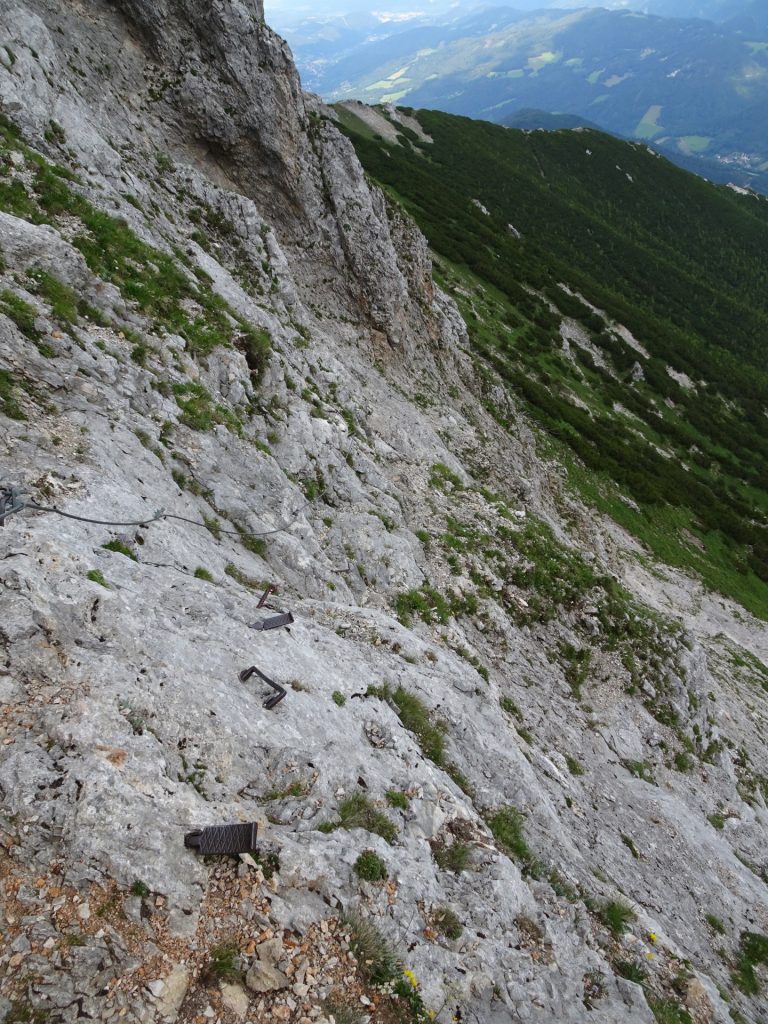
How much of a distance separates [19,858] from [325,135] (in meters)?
36.8

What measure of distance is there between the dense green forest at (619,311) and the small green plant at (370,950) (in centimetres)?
3732

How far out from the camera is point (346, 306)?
32312 millimetres

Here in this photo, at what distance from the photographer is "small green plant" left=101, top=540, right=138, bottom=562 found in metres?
9.75

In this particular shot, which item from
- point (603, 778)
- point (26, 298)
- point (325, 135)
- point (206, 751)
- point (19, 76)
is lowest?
point (603, 778)

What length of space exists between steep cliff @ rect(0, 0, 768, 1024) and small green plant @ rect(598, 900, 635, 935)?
0.07 meters

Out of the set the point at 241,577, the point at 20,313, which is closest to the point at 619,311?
the point at 241,577

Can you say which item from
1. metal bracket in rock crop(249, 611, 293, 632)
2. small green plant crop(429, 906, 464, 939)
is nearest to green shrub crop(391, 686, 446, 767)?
metal bracket in rock crop(249, 611, 293, 632)

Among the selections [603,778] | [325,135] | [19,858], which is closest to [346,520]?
[603,778]

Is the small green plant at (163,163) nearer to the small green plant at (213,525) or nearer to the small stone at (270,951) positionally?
the small green plant at (213,525)

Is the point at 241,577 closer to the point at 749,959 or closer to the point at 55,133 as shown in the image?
the point at 749,959

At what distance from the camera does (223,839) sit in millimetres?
6738

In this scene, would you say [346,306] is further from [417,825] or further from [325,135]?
[417,825]

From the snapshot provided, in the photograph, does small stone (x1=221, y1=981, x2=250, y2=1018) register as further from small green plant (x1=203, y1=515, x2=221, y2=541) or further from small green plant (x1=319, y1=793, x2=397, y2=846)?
small green plant (x1=203, y1=515, x2=221, y2=541)

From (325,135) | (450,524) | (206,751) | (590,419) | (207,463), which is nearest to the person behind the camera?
(206,751)
